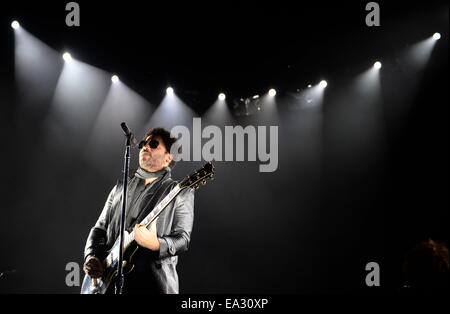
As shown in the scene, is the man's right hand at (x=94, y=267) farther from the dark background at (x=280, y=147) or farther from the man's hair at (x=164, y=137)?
the dark background at (x=280, y=147)

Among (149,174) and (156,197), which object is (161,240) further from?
(149,174)

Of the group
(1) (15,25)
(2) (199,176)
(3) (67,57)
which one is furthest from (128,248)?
(1) (15,25)

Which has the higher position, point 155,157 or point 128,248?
point 155,157

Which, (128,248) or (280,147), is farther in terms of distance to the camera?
(280,147)

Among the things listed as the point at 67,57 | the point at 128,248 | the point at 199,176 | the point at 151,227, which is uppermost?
the point at 67,57

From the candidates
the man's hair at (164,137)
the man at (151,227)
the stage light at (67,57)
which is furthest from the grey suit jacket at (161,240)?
the stage light at (67,57)

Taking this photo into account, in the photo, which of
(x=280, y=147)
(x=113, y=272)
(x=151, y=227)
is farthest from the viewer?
(x=280, y=147)

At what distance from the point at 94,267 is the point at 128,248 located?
323mm

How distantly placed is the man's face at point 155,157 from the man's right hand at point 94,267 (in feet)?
2.98

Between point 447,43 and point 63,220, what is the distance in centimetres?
498

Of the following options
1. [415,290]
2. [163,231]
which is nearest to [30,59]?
[163,231]

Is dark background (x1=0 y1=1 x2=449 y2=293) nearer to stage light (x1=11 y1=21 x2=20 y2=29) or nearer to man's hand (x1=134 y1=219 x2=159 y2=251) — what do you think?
stage light (x1=11 y1=21 x2=20 y2=29)

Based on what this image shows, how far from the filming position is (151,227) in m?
3.29
